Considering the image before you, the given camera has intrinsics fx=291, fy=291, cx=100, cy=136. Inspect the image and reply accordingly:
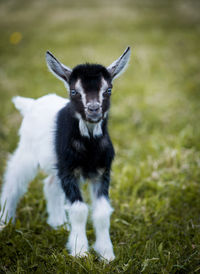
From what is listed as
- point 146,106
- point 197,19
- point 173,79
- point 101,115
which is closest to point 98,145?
point 101,115

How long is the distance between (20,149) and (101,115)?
1.56 meters

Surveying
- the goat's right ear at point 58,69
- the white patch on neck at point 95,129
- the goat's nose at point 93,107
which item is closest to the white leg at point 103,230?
the white patch on neck at point 95,129

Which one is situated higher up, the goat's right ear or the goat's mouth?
the goat's right ear

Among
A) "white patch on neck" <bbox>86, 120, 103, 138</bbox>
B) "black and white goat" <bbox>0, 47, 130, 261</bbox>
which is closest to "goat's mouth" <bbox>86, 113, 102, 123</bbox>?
"black and white goat" <bbox>0, 47, 130, 261</bbox>

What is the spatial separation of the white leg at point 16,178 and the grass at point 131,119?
0.84ft

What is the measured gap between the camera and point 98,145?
10.2ft

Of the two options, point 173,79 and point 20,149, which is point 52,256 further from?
point 173,79

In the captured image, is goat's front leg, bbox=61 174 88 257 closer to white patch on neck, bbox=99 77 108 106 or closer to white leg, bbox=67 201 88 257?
white leg, bbox=67 201 88 257

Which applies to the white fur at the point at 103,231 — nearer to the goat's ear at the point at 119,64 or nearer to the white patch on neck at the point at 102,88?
the white patch on neck at the point at 102,88

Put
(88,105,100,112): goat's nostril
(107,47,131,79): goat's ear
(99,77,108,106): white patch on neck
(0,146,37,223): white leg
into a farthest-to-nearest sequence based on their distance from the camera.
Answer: (0,146,37,223): white leg < (107,47,131,79): goat's ear < (99,77,108,106): white patch on neck < (88,105,100,112): goat's nostril

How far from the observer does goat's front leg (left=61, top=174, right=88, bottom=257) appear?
301cm

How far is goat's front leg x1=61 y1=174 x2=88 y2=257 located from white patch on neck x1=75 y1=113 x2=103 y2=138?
1.62 feet

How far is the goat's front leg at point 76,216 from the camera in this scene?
3014 mm

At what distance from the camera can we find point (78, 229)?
3066 millimetres
